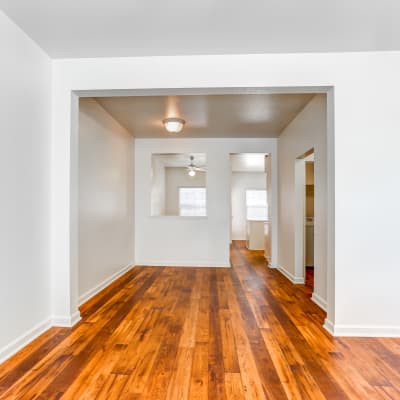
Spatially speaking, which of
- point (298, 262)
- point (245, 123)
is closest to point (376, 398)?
point (298, 262)

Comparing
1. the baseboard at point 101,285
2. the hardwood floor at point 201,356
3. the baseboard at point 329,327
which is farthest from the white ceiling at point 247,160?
the baseboard at point 329,327

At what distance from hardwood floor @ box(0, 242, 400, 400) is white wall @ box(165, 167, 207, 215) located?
21.1 feet

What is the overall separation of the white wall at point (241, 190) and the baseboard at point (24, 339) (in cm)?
828

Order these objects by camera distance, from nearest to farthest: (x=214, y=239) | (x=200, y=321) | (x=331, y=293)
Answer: (x=331, y=293) → (x=200, y=321) → (x=214, y=239)

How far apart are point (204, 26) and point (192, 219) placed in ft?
12.9

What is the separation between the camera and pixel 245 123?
458 cm

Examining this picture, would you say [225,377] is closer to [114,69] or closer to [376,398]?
[376,398]

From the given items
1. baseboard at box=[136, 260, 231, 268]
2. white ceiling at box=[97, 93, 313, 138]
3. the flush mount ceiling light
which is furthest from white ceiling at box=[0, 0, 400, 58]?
baseboard at box=[136, 260, 231, 268]

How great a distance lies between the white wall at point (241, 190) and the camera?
34.2 feet

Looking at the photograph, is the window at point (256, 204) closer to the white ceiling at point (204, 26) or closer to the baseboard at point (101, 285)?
the baseboard at point (101, 285)

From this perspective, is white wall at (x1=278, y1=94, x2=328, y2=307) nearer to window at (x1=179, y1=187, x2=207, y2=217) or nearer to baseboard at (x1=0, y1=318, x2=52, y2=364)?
baseboard at (x1=0, y1=318, x2=52, y2=364)

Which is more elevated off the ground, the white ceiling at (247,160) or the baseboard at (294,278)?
the white ceiling at (247,160)

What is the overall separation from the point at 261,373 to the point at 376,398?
706 millimetres

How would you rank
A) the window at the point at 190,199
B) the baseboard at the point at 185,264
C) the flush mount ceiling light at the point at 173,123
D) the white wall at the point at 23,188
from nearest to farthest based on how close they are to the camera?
the white wall at the point at 23,188 < the flush mount ceiling light at the point at 173,123 < the baseboard at the point at 185,264 < the window at the point at 190,199
